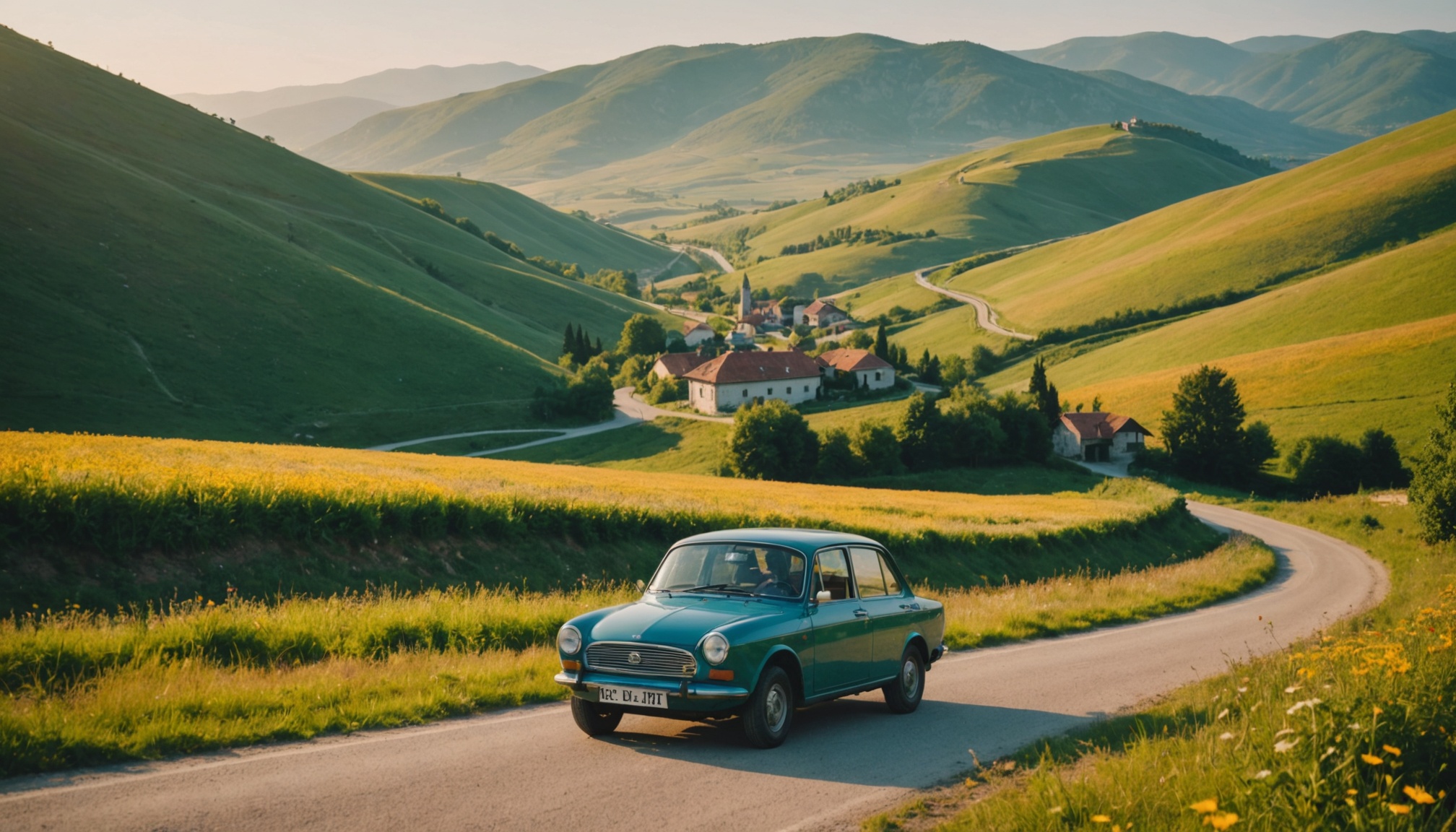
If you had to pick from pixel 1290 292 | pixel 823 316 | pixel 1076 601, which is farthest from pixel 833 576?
pixel 823 316

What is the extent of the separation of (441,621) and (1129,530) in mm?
35108

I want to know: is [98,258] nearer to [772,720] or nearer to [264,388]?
[264,388]

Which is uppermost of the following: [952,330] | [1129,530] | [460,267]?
[460,267]

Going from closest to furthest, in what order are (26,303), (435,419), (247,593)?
(247,593) < (26,303) < (435,419)

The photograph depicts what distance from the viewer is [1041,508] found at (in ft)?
160

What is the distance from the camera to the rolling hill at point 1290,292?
8731 cm

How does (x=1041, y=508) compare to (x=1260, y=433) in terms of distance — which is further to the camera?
(x=1260, y=433)

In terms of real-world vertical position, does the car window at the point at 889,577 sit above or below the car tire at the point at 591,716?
above

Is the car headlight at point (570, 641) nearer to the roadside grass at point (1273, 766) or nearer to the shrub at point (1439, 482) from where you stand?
the roadside grass at point (1273, 766)

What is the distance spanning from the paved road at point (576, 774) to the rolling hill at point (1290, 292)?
271 ft

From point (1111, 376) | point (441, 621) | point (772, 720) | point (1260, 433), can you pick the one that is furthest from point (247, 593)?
point (1111, 376)

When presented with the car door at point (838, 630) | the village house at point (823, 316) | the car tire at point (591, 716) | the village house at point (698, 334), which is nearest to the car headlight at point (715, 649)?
the car tire at point (591, 716)

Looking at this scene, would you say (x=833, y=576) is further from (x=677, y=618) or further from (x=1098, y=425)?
(x=1098, y=425)

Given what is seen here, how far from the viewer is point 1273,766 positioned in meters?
6.64
